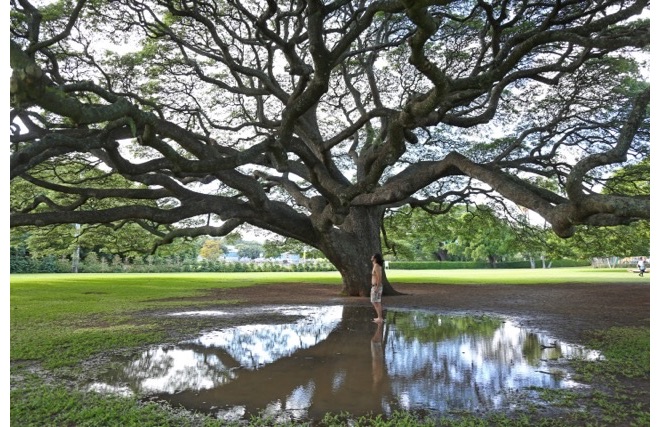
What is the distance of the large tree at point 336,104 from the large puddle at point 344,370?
8.25 ft

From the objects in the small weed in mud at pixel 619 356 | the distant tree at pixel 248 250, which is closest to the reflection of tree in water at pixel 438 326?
the small weed in mud at pixel 619 356

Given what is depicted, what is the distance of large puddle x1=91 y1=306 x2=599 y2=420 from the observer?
4.42m

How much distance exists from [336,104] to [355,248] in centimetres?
539

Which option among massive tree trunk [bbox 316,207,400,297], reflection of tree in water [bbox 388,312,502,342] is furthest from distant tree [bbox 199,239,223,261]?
reflection of tree in water [bbox 388,312,502,342]

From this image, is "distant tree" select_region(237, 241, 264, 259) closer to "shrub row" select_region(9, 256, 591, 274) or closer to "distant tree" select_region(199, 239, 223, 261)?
"distant tree" select_region(199, 239, 223, 261)

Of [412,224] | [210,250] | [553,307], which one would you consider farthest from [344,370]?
[210,250]

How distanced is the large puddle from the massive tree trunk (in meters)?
6.02

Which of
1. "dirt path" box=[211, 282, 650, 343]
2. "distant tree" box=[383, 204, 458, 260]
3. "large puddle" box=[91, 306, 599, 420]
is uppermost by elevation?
"distant tree" box=[383, 204, 458, 260]

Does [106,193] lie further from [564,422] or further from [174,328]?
[564,422]

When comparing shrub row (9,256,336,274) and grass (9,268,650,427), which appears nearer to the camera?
grass (9,268,650,427)

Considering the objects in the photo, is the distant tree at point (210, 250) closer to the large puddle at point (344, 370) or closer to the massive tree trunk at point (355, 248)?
the massive tree trunk at point (355, 248)

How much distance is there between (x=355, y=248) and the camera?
14.9 meters

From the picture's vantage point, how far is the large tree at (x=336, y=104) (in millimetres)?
6867

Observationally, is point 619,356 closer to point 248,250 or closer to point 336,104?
point 336,104
